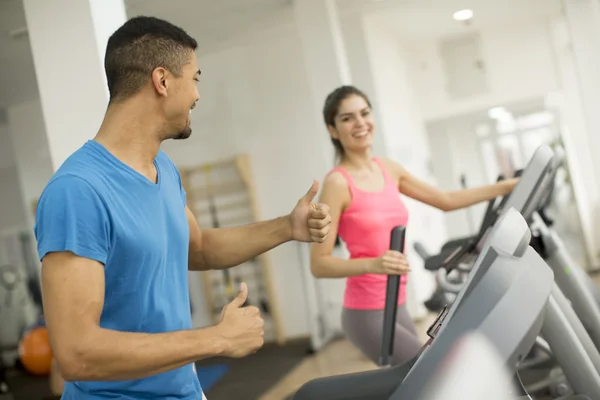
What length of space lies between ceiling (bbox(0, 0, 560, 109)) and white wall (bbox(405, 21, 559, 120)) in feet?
0.64

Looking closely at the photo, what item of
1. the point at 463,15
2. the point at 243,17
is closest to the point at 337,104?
the point at 243,17

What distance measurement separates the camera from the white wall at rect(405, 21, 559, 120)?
24.1 feet

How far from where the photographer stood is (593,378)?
1.75 metres

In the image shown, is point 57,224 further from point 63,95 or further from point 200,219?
point 200,219

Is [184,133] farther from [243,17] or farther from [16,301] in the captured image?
[16,301]

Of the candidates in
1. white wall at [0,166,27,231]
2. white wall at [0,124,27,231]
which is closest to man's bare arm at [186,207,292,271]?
white wall at [0,124,27,231]

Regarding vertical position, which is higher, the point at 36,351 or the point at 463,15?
the point at 463,15

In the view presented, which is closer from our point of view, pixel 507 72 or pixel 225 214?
pixel 225 214

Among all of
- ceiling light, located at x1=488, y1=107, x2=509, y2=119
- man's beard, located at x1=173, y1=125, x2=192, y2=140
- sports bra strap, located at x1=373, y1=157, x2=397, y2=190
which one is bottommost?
sports bra strap, located at x1=373, y1=157, x2=397, y2=190

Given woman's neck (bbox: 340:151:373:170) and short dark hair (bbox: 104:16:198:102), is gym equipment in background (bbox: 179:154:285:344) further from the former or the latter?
short dark hair (bbox: 104:16:198:102)

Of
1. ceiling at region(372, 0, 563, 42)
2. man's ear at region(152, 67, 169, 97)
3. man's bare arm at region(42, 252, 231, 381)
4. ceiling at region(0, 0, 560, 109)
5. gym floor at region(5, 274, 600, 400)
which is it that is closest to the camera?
man's bare arm at region(42, 252, 231, 381)

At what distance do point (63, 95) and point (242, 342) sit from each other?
1790 millimetres

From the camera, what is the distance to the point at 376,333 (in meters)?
2.17

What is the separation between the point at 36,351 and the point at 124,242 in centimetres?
627
